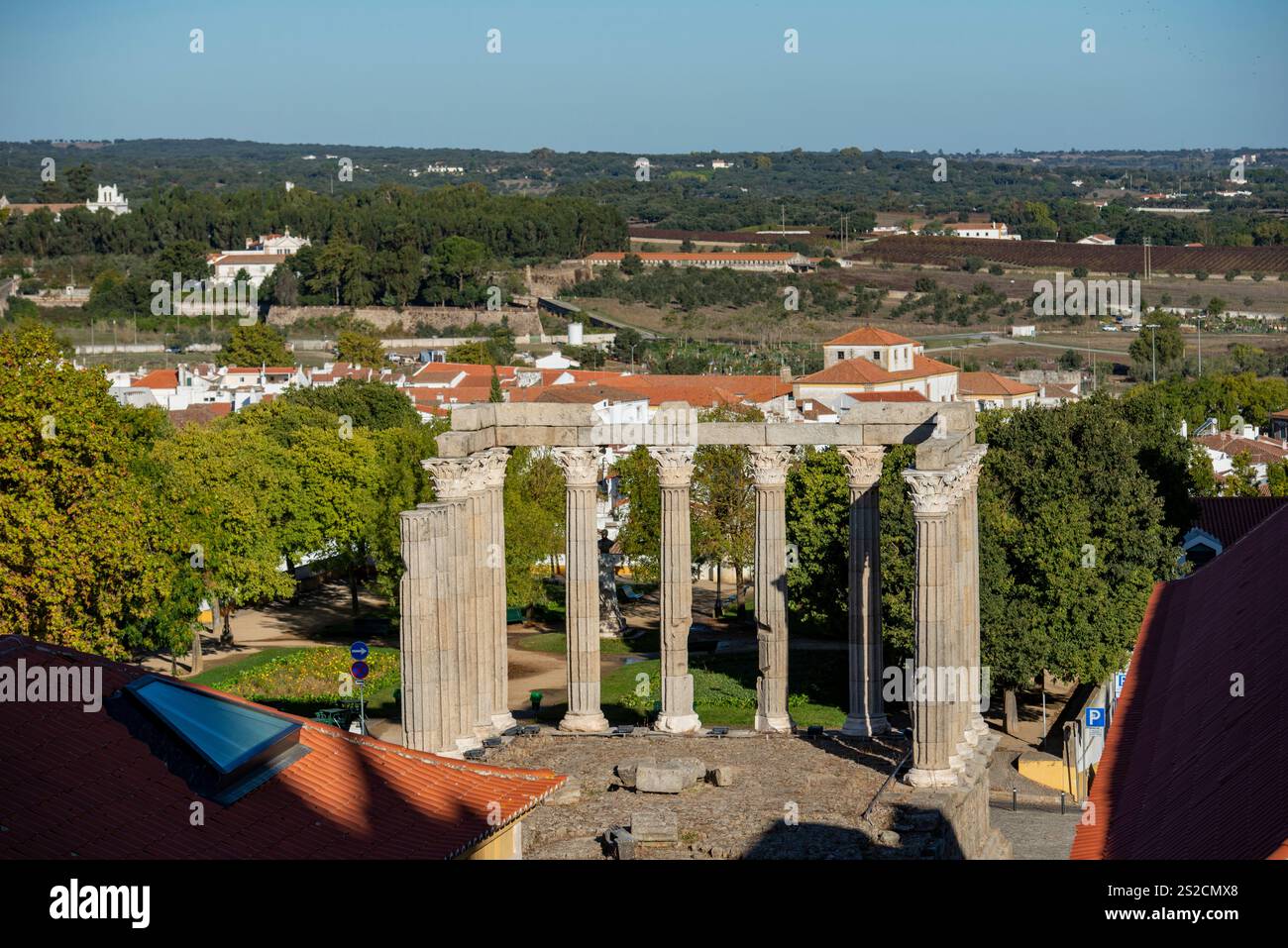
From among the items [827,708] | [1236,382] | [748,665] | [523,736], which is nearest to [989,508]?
[827,708]

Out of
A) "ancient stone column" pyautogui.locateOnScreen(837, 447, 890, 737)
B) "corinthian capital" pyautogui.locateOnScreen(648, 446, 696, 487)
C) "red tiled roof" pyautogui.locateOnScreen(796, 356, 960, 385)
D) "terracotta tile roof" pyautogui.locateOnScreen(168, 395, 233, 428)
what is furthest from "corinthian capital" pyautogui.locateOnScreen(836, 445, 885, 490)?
"red tiled roof" pyautogui.locateOnScreen(796, 356, 960, 385)

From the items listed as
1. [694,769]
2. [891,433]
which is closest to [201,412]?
[891,433]

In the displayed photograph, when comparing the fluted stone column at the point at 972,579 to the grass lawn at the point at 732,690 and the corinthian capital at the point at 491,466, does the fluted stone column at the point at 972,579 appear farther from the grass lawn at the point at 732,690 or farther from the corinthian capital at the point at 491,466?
the grass lawn at the point at 732,690

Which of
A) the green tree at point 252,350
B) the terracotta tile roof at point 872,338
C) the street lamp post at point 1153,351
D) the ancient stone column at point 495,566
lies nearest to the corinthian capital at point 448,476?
the ancient stone column at point 495,566

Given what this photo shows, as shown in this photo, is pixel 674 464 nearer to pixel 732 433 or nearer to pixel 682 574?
pixel 732 433
